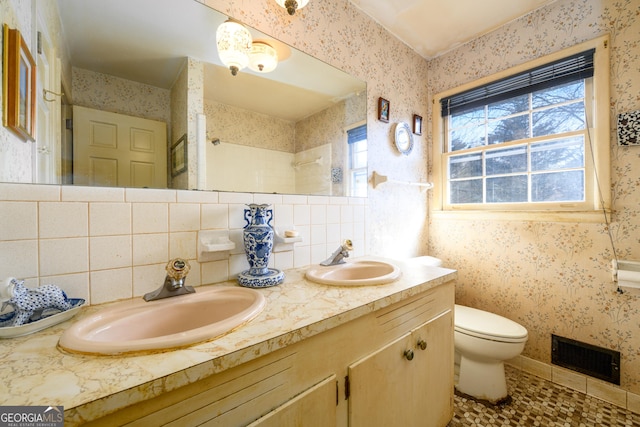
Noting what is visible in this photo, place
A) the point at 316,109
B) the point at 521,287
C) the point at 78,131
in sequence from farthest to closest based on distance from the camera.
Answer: the point at 521,287 < the point at 316,109 < the point at 78,131

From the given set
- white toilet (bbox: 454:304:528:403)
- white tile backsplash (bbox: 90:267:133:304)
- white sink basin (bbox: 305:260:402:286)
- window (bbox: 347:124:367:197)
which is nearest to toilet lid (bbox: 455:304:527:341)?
white toilet (bbox: 454:304:528:403)

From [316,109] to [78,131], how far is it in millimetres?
1025

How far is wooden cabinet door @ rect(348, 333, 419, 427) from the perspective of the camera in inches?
32.2

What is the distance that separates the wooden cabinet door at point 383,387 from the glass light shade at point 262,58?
4.26ft

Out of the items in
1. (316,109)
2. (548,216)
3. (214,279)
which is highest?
(316,109)

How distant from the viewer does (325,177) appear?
1.49 m

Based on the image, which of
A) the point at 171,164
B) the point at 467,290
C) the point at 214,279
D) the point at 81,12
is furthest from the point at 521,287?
the point at 81,12

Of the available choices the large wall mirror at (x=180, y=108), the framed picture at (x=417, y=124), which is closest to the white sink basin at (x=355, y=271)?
the large wall mirror at (x=180, y=108)

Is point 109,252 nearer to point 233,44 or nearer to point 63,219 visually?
point 63,219

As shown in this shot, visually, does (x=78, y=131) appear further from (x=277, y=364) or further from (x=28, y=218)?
(x=277, y=364)

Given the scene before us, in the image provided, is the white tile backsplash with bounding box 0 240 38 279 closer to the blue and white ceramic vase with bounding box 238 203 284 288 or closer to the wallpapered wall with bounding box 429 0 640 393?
the blue and white ceramic vase with bounding box 238 203 284 288

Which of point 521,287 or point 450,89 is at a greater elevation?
point 450,89

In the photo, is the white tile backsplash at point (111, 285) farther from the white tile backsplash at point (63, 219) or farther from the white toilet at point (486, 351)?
the white toilet at point (486, 351)

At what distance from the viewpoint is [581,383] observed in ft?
5.03
